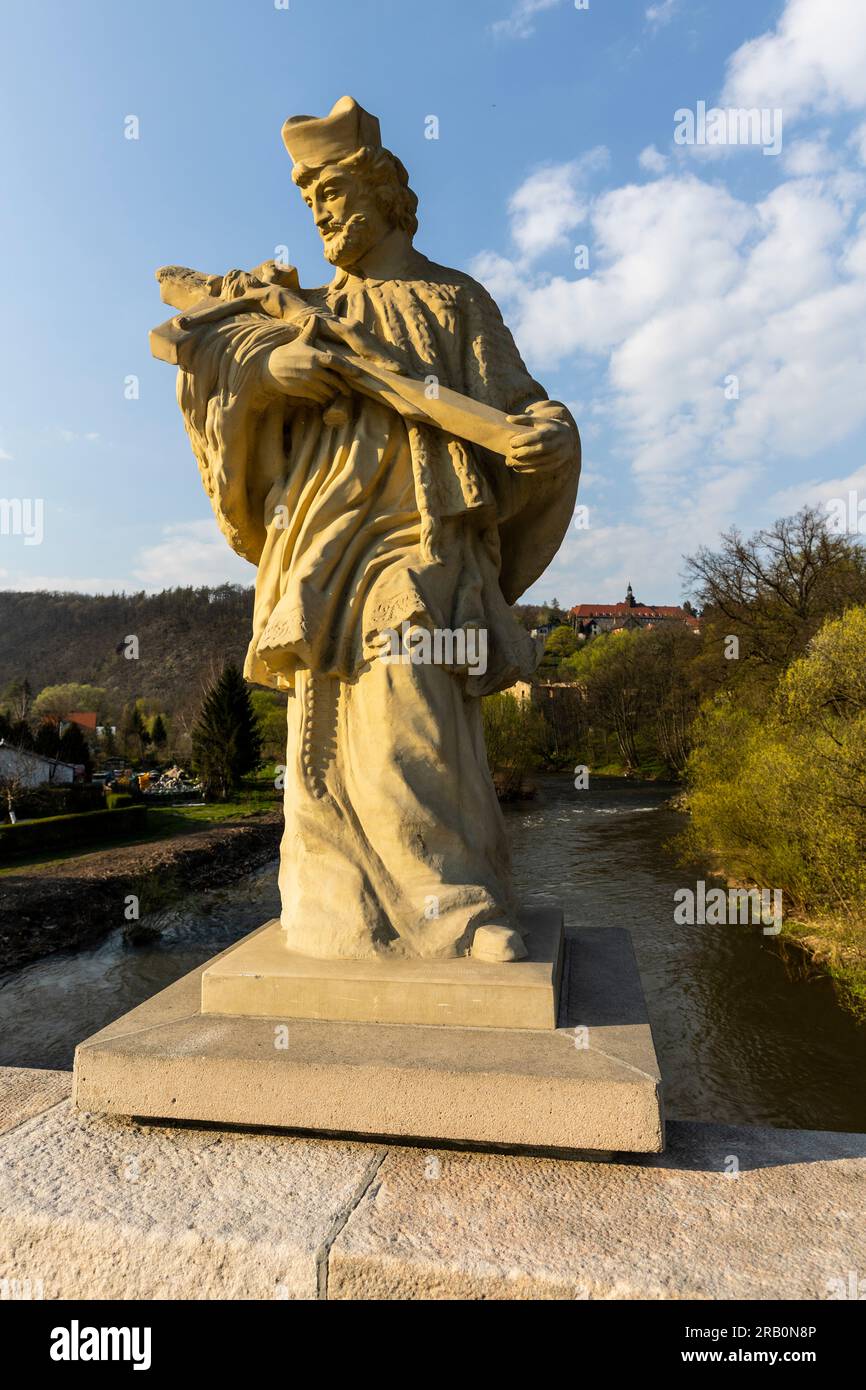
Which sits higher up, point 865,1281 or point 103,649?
point 103,649

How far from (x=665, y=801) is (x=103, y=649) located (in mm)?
75411

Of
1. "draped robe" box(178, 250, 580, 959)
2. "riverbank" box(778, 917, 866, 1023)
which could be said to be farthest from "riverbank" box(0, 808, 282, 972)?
"draped robe" box(178, 250, 580, 959)

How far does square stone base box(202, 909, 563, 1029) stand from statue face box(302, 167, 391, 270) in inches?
117

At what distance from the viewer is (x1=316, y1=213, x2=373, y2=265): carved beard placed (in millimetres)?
3600

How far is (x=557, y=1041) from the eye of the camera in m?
2.52

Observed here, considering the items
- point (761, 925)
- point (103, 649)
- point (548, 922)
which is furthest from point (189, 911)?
point (103, 649)

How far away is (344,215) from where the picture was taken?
11.8 feet

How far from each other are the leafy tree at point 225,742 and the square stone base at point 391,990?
37049 millimetres

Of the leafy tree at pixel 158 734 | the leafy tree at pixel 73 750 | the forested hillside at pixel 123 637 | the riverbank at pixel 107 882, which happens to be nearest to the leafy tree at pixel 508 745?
the riverbank at pixel 107 882

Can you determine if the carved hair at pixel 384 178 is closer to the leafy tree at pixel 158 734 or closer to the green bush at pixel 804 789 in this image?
the green bush at pixel 804 789

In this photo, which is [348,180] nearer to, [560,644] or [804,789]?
[804,789]

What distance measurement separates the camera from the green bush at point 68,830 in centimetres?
2466

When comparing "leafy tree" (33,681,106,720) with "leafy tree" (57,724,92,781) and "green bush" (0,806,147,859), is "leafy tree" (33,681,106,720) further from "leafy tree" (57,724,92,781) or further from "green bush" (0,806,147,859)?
Answer: "green bush" (0,806,147,859)

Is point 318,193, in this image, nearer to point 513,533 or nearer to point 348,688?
point 513,533
